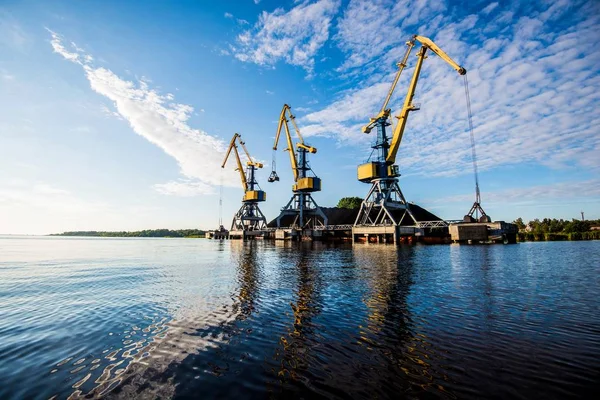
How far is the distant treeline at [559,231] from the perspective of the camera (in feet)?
294

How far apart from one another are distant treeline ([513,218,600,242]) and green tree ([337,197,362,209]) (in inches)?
2412

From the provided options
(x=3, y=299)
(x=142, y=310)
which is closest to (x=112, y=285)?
(x=3, y=299)

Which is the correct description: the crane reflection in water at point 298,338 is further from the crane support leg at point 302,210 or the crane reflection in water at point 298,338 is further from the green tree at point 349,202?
the green tree at point 349,202

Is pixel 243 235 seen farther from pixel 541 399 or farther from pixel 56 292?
pixel 541 399

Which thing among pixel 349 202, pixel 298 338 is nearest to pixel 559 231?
pixel 349 202

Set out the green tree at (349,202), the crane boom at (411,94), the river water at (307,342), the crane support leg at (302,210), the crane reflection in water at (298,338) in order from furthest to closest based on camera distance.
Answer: the green tree at (349,202), the crane support leg at (302,210), the crane boom at (411,94), the crane reflection in water at (298,338), the river water at (307,342)

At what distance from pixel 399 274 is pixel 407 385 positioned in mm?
14654

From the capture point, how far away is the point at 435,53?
193ft

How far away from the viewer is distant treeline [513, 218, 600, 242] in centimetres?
8975

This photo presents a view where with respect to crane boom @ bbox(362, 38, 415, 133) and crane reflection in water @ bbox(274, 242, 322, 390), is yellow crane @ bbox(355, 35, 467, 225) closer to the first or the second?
crane boom @ bbox(362, 38, 415, 133)

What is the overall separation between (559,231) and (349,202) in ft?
271

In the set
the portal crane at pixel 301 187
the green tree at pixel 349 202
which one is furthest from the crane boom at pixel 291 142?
the green tree at pixel 349 202

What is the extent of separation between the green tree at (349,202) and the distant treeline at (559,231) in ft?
201

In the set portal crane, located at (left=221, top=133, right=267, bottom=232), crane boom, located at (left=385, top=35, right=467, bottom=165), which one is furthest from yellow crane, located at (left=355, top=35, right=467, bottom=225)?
portal crane, located at (left=221, top=133, right=267, bottom=232)
